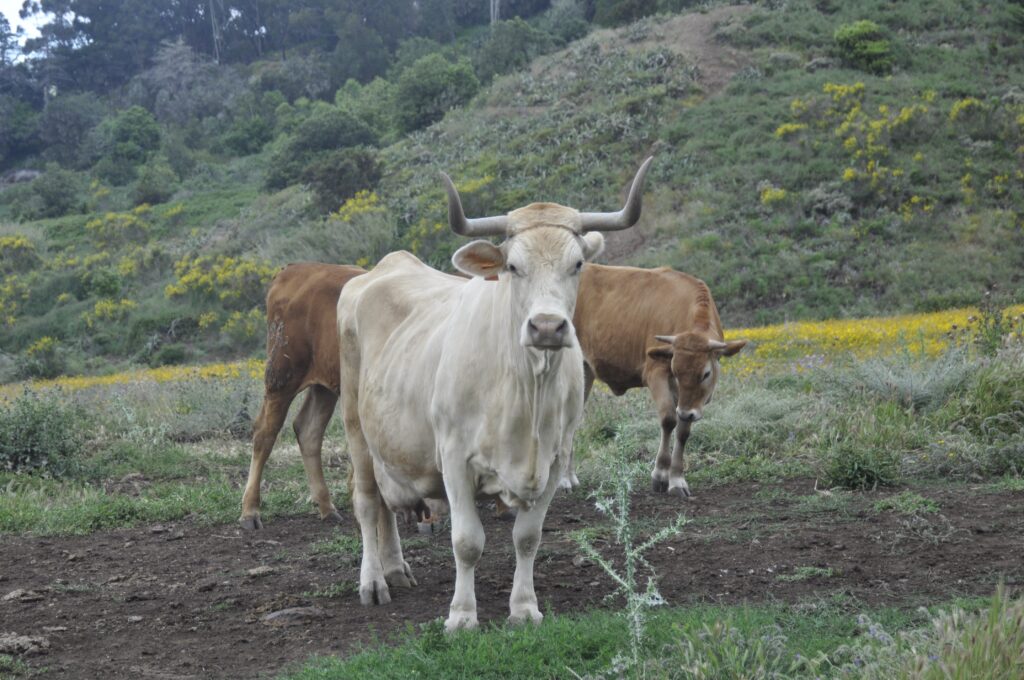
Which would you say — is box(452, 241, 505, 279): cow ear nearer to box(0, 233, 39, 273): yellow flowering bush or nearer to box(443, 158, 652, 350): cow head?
box(443, 158, 652, 350): cow head

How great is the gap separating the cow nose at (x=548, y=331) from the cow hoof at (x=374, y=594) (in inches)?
83.4

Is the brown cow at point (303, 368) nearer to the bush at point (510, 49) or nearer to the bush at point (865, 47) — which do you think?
the bush at point (865, 47)

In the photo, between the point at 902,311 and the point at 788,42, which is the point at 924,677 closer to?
the point at 902,311

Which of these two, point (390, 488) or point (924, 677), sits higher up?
point (924, 677)

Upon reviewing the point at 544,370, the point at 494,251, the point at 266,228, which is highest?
the point at 494,251

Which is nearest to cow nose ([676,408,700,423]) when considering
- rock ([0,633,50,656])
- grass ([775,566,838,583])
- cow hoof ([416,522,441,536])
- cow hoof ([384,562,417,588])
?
cow hoof ([416,522,441,536])

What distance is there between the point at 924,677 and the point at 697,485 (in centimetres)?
585

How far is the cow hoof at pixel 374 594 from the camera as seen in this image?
6.38 metres

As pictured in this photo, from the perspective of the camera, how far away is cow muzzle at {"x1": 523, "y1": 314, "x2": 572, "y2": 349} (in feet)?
16.2

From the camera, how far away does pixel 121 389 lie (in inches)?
639

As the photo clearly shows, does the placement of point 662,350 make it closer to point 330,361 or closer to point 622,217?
point 330,361

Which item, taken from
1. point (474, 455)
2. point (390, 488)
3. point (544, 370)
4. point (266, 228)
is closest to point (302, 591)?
point (390, 488)

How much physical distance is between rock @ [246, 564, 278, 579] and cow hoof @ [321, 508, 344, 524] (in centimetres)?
160

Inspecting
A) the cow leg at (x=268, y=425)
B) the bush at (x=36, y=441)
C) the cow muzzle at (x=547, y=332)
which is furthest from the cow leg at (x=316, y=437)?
the cow muzzle at (x=547, y=332)
